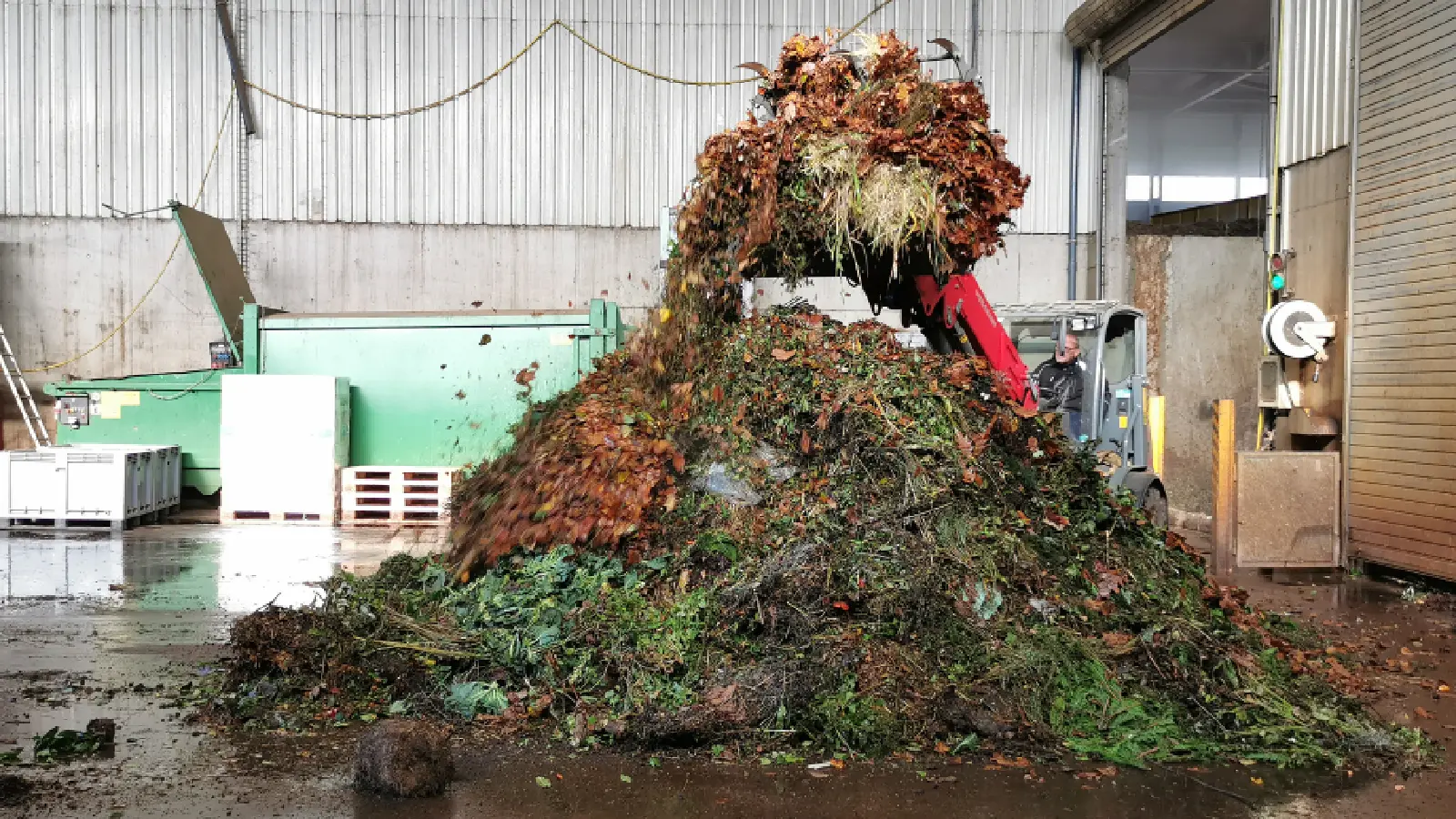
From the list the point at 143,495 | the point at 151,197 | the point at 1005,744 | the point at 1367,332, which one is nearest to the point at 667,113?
the point at 151,197

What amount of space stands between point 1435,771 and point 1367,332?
20.2 feet

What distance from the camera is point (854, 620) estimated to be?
4766 millimetres

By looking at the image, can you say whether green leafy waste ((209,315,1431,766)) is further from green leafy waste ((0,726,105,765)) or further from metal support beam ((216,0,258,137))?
metal support beam ((216,0,258,137))

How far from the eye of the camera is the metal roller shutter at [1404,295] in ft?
27.7

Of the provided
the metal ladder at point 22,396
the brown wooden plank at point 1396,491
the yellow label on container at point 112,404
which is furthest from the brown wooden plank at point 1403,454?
the metal ladder at point 22,396

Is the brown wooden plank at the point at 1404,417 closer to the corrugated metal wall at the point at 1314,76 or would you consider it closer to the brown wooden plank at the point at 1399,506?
the brown wooden plank at the point at 1399,506

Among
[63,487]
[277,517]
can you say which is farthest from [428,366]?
[63,487]

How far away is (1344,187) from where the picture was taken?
9.72 metres

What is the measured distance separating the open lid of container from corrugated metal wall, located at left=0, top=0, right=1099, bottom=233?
1497 millimetres

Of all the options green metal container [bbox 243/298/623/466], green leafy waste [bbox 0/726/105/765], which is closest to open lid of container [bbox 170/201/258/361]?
green metal container [bbox 243/298/623/466]

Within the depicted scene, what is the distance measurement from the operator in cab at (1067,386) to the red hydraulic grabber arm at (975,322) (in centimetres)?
335

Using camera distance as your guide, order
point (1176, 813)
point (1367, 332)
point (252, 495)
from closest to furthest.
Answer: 1. point (1176, 813)
2. point (1367, 332)
3. point (252, 495)

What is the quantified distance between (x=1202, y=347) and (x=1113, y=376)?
4981 mm

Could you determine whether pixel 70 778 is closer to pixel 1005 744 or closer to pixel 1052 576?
pixel 1005 744
